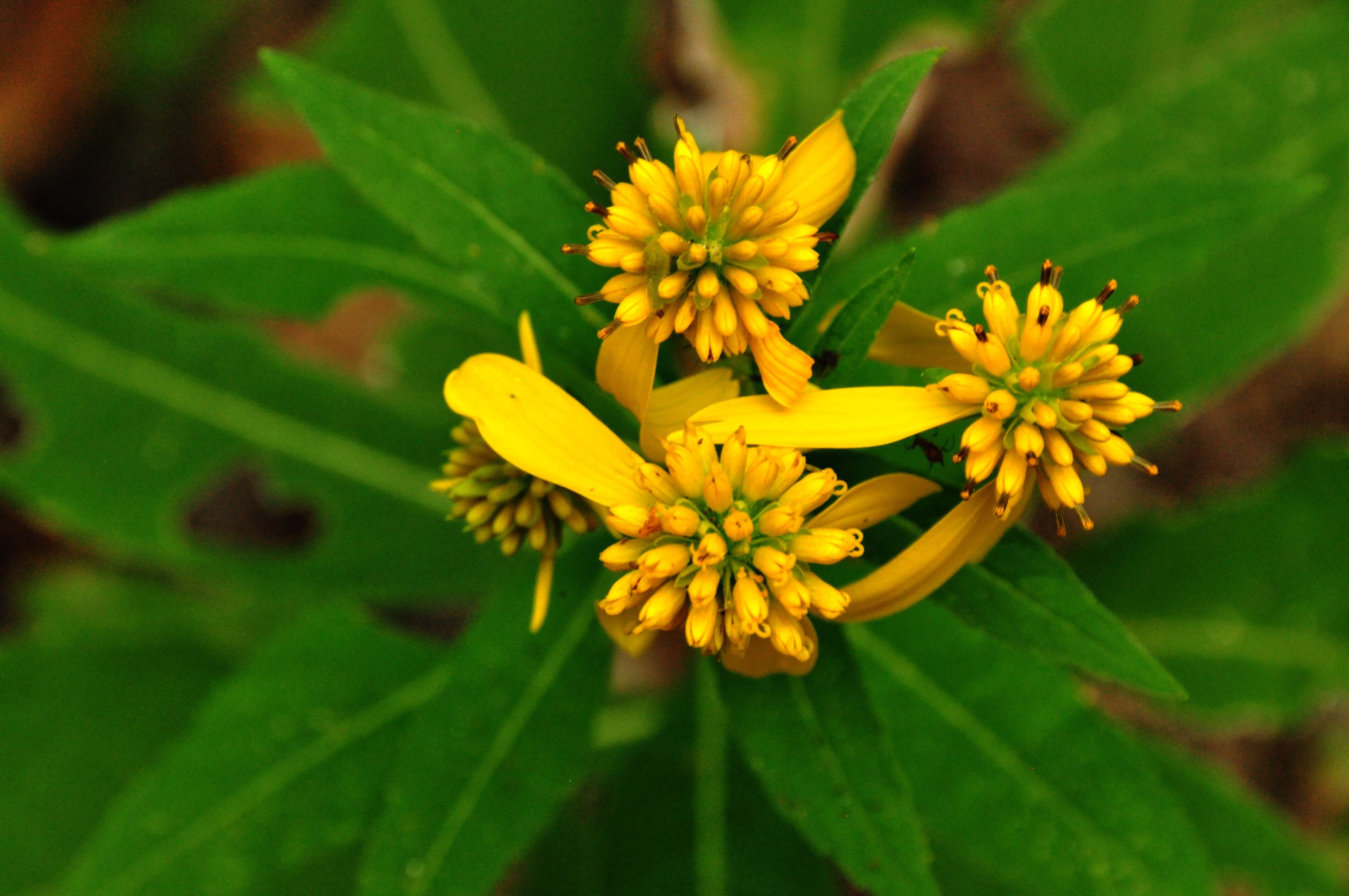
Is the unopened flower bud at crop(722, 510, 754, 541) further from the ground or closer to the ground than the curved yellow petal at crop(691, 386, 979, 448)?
closer to the ground

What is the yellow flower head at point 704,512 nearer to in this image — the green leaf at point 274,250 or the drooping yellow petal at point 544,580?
the drooping yellow petal at point 544,580

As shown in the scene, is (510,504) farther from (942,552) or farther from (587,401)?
(942,552)

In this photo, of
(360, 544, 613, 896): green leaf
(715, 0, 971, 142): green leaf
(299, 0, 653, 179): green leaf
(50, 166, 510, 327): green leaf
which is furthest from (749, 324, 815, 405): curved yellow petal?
(299, 0, 653, 179): green leaf

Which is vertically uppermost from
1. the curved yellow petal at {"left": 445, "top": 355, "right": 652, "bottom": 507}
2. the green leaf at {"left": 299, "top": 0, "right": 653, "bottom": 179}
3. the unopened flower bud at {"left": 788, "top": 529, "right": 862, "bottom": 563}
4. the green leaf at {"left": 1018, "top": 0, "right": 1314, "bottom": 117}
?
the green leaf at {"left": 1018, "top": 0, "right": 1314, "bottom": 117}

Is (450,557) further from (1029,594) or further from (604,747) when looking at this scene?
(1029,594)

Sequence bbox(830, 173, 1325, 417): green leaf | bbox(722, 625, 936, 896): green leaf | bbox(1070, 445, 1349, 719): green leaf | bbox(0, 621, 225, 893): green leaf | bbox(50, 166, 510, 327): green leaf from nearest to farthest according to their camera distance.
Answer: bbox(722, 625, 936, 896): green leaf, bbox(830, 173, 1325, 417): green leaf, bbox(50, 166, 510, 327): green leaf, bbox(1070, 445, 1349, 719): green leaf, bbox(0, 621, 225, 893): green leaf

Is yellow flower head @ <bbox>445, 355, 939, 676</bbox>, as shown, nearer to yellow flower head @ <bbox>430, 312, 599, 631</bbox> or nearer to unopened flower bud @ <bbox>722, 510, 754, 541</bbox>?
unopened flower bud @ <bbox>722, 510, 754, 541</bbox>

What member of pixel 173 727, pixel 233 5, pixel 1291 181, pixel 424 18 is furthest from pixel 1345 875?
pixel 233 5
